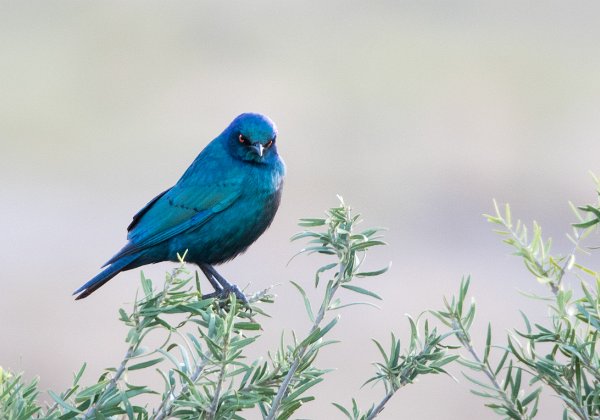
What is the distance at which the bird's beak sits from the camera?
4773 mm

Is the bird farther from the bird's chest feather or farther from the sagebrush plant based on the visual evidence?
the sagebrush plant

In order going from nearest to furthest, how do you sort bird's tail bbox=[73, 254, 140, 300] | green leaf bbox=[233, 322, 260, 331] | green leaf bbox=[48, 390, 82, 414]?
green leaf bbox=[48, 390, 82, 414] < green leaf bbox=[233, 322, 260, 331] < bird's tail bbox=[73, 254, 140, 300]

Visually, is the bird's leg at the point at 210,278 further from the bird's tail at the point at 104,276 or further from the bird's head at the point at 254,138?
the bird's head at the point at 254,138

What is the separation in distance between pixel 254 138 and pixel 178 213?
1.79ft

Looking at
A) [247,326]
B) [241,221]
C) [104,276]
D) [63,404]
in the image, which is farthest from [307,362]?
[241,221]

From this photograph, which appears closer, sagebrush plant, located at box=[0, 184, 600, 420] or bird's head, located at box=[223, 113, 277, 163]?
sagebrush plant, located at box=[0, 184, 600, 420]

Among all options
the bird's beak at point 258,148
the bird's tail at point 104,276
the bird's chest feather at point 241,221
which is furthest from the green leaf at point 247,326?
the bird's beak at point 258,148

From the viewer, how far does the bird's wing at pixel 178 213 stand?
15.4 feet

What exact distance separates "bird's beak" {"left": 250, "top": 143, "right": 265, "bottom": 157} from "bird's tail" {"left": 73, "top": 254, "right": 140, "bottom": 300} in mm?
789

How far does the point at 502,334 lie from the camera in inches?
481

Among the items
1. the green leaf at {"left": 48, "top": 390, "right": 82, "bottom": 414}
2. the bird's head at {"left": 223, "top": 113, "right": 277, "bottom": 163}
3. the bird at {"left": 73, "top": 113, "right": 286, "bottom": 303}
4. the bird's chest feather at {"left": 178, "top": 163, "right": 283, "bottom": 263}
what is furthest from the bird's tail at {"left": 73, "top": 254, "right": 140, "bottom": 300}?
the green leaf at {"left": 48, "top": 390, "right": 82, "bottom": 414}

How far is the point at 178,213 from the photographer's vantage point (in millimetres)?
4777

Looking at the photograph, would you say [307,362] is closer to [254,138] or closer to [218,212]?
[218,212]

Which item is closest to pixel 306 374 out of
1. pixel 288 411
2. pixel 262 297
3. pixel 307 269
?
pixel 288 411
